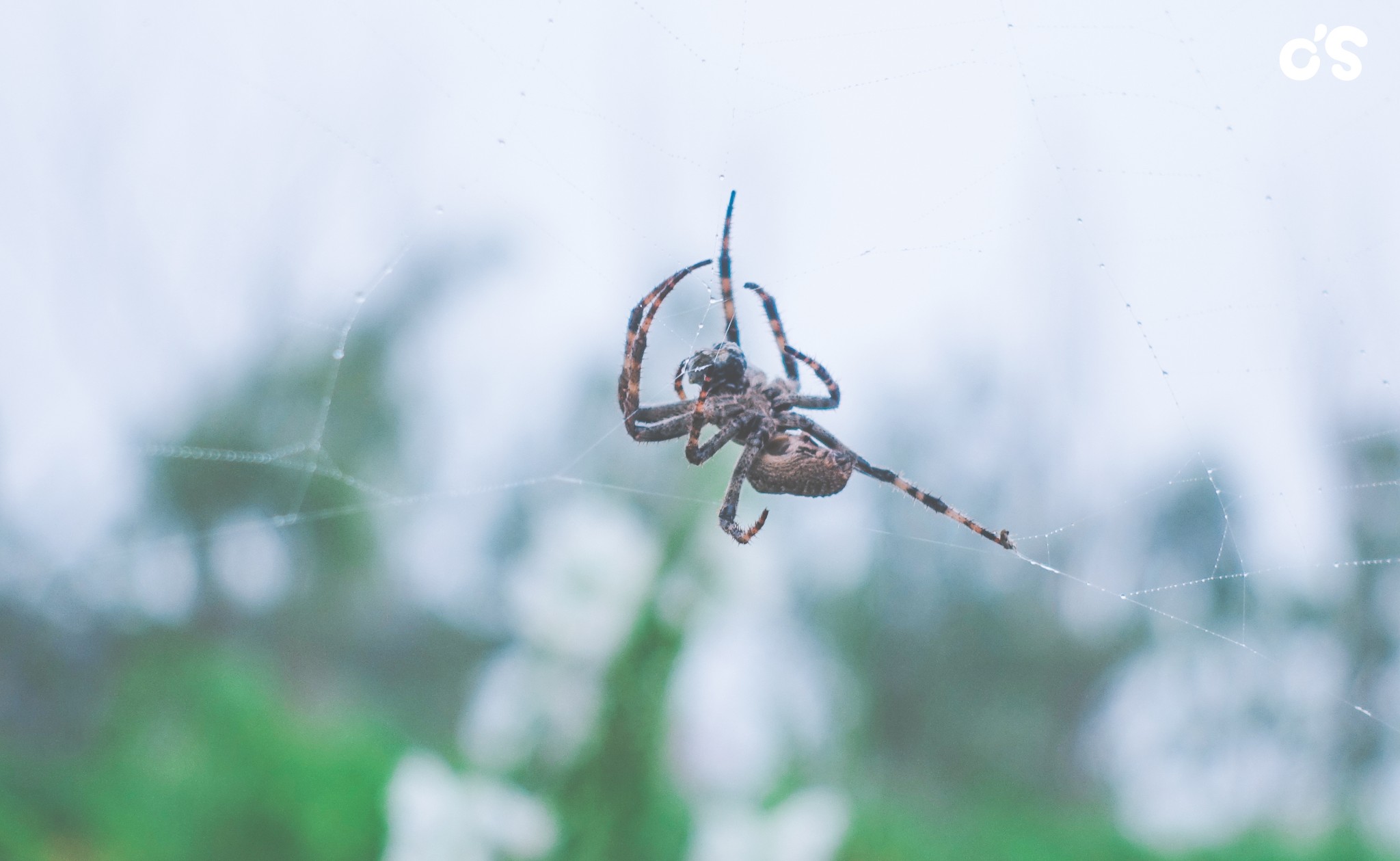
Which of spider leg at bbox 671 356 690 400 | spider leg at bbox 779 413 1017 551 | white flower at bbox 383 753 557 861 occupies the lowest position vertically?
white flower at bbox 383 753 557 861

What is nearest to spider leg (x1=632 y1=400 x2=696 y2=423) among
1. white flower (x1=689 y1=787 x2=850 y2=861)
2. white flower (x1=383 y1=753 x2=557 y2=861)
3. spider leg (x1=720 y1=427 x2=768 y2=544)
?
spider leg (x1=720 y1=427 x2=768 y2=544)

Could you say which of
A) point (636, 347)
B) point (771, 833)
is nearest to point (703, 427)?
point (636, 347)

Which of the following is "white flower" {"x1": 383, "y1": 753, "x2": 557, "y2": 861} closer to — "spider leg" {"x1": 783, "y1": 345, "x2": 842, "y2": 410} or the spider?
the spider

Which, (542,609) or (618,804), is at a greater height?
(542,609)

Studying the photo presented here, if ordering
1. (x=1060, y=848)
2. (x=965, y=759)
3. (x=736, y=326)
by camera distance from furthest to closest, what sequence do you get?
(x=965, y=759), (x=1060, y=848), (x=736, y=326)

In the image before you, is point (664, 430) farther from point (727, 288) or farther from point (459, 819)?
point (459, 819)

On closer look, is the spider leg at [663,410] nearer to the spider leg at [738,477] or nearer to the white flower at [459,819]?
the spider leg at [738,477]

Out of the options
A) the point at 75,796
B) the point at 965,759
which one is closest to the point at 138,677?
the point at 75,796

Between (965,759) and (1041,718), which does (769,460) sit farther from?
(1041,718)

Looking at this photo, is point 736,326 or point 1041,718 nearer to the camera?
point 736,326
